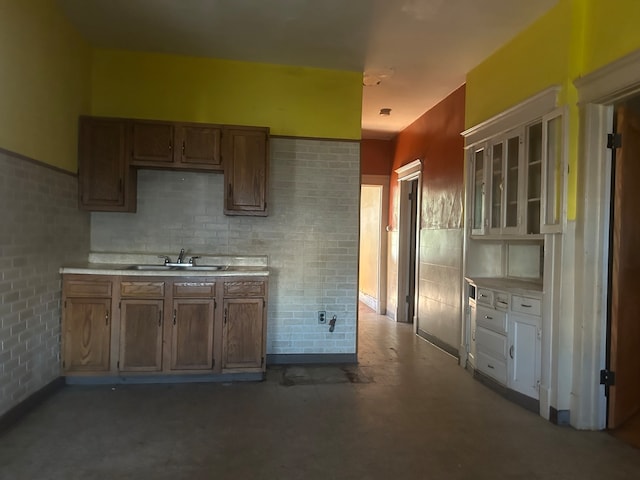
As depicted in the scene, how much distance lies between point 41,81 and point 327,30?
7.34 feet

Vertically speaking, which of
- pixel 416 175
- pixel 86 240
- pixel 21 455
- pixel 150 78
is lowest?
pixel 21 455

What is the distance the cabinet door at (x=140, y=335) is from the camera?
358 centimetres

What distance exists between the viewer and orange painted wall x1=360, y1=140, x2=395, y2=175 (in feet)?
23.9

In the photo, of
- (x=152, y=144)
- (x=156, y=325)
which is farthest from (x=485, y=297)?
(x=152, y=144)

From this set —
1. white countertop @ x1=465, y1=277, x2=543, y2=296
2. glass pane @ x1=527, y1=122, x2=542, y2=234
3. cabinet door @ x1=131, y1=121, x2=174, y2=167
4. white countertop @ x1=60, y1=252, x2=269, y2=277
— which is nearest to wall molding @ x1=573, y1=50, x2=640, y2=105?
glass pane @ x1=527, y1=122, x2=542, y2=234

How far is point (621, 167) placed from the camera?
2.90 meters

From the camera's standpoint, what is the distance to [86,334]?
140 inches

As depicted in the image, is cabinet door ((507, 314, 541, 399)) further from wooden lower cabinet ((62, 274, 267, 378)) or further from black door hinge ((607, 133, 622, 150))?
wooden lower cabinet ((62, 274, 267, 378))

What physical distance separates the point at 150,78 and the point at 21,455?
331 cm

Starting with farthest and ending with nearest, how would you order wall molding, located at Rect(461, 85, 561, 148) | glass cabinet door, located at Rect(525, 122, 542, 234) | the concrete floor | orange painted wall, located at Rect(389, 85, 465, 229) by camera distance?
orange painted wall, located at Rect(389, 85, 465, 229) → glass cabinet door, located at Rect(525, 122, 542, 234) → wall molding, located at Rect(461, 85, 561, 148) → the concrete floor

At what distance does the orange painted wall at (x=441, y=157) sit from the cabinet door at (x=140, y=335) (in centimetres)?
321

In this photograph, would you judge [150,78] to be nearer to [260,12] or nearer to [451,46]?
[260,12]

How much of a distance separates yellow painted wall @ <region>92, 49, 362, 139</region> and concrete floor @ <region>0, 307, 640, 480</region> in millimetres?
2526

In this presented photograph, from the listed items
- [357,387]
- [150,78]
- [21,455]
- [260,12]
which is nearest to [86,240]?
[150,78]
